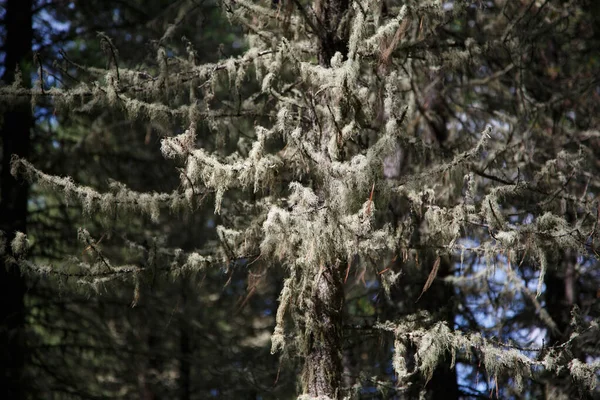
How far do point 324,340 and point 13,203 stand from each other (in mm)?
4842

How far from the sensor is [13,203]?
8.07m

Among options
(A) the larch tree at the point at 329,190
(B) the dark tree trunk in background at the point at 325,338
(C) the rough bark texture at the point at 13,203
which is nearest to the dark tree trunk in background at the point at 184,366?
(C) the rough bark texture at the point at 13,203

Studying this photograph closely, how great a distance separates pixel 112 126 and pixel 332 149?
4.43m

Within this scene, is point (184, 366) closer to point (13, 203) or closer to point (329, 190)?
point (13, 203)

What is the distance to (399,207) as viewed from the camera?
290 inches

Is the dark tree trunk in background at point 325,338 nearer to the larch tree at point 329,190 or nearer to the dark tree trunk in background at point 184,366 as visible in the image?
the larch tree at point 329,190

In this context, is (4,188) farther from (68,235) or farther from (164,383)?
(164,383)

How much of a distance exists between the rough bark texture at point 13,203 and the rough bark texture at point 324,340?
4208 mm

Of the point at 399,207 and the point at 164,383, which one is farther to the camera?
the point at 164,383

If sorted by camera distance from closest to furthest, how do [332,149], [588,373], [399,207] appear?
[588,373] → [332,149] → [399,207]

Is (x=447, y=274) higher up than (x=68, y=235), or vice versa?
(x=68, y=235)

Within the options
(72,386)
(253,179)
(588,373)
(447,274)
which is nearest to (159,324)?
(72,386)

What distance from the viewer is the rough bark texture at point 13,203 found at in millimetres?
7773

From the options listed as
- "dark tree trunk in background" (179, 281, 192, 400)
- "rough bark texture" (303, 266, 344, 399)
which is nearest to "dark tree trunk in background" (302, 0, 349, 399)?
"rough bark texture" (303, 266, 344, 399)
